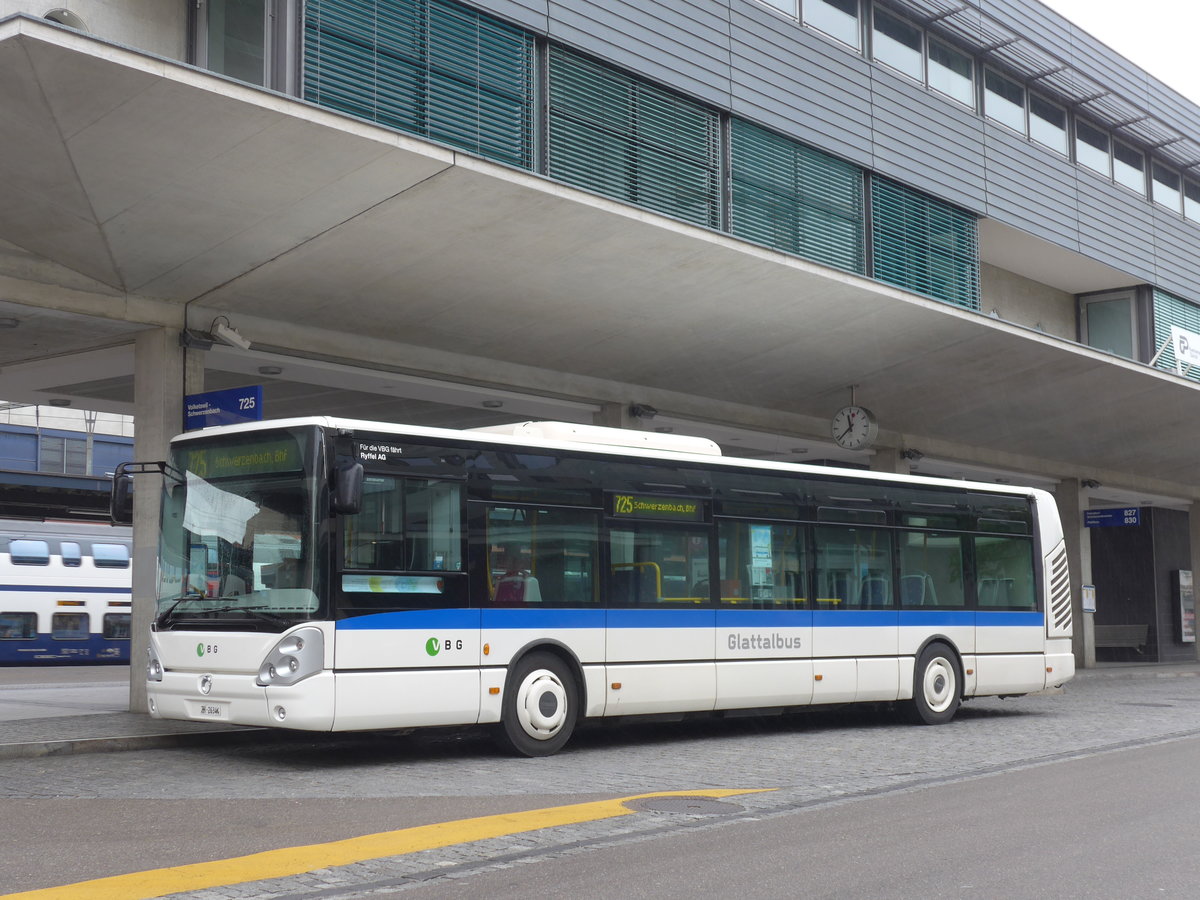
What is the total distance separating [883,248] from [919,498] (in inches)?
282

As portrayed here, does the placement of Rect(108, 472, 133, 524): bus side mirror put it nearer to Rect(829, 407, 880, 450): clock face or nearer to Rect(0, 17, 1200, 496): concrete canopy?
Rect(0, 17, 1200, 496): concrete canopy

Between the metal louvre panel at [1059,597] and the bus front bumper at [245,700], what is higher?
the metal louvre panel at [1059,597]

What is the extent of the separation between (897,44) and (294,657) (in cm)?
1679

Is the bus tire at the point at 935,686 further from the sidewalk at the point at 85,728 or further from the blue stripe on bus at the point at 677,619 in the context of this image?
the sidewalk at the point at 85,728

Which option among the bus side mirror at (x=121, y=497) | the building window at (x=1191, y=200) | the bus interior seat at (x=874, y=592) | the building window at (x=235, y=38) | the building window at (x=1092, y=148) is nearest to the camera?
the bus side mirror at (x=121, y=497)

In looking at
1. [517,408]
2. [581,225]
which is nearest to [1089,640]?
[517,408]

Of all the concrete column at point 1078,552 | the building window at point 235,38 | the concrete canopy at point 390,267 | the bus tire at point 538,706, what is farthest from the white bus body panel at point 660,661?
the concrete column at point 1078,552

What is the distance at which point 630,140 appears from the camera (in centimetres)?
1823

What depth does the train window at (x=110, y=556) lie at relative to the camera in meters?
34.0

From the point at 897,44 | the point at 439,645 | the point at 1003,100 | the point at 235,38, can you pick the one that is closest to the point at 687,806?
the point at 439,645

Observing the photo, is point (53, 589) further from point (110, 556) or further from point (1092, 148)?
point (1092, 148)

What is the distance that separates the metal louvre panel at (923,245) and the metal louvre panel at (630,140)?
4.39m

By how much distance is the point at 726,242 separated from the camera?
17516 millimetres

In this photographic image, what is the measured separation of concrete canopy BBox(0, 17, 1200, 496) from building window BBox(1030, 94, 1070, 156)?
4.92 m
